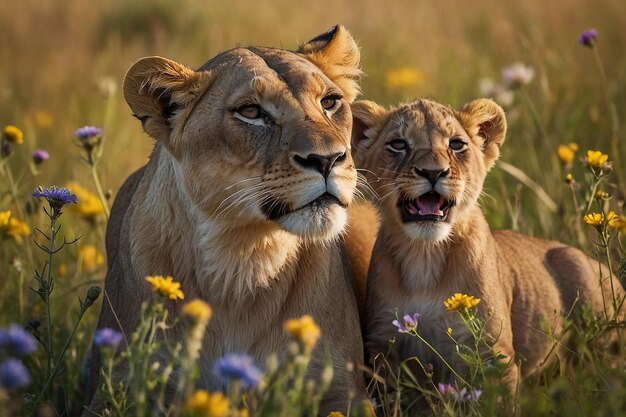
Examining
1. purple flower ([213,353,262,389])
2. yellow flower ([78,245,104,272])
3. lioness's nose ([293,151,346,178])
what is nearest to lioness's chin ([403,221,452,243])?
lioness's nose ([293,151,346,178])

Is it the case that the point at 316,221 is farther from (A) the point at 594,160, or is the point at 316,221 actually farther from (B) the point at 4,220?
(B) the point at 4,220

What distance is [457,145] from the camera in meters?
4.68

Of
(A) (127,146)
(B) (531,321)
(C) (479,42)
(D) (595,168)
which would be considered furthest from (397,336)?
(C) (479,42)

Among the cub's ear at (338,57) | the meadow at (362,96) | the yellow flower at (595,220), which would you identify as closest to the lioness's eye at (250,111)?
the cub's ear at (338,57)

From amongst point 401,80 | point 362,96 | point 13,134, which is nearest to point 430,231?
point 13,134

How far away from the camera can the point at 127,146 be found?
8.02 meters

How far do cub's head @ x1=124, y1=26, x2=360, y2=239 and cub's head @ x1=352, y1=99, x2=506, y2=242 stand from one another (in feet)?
1.39

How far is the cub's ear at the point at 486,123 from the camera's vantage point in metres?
4.90

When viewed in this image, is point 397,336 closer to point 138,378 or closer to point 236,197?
point 236,197

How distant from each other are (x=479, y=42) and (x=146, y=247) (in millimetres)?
6838

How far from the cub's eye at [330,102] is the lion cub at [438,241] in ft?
1.48

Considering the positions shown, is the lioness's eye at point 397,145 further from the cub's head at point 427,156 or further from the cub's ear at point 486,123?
the cub's ear at point 486,123

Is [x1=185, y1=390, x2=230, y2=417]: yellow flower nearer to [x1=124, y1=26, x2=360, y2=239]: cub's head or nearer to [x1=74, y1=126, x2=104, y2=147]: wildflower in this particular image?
[x1=124, y1=26, x2=360, y2=239]: cub's head

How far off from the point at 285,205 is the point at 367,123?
4.38 feet
